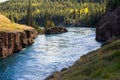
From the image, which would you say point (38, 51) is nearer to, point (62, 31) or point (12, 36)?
point (12, 36)

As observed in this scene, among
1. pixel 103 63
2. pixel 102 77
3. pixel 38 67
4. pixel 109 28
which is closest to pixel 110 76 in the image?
pixel 102 77

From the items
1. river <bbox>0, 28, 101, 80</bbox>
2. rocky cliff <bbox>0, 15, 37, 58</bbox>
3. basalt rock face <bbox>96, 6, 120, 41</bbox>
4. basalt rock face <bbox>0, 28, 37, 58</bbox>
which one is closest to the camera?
river <bbox>0, 28, 101, 80</bbox>

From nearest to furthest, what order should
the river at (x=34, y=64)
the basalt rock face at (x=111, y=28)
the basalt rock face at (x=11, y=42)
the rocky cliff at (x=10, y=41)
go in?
the river at (x=34, y=64) < the basalt rock face at (x=11, y=42) < the rocky cliff at (x=10, y=41) < the basalt rock face at (x=111, y=28)

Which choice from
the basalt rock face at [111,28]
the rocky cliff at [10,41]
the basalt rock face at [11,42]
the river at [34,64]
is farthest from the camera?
the basalt rock face at [111,28]

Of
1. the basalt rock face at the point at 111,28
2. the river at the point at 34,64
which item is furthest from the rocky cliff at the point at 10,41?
the basalt rock face at the point at 111,28

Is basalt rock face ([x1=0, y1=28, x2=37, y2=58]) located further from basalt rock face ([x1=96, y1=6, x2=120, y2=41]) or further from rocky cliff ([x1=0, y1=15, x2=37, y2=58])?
basalt rock face ([x1=96, y1=6, x2=120, y2=41])

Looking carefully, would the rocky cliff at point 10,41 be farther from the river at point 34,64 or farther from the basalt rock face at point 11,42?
the river at point 34,64

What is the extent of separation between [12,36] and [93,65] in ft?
170

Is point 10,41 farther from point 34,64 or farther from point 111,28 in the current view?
point 111,28

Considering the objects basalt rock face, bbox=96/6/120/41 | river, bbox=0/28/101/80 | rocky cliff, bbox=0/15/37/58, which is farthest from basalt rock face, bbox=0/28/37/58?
basalt rock face, bbox=96/6/120/41

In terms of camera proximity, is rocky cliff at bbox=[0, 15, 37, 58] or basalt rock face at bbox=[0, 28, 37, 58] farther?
rocky cliff at bbox=[0, 15, 37, 58]

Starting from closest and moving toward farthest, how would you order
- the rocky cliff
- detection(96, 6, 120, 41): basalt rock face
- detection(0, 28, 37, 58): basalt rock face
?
detection(0, 28, 37, 58): basalt rock face
the rocky cliff
detection(96, 6, 120, 41): basalt rock face

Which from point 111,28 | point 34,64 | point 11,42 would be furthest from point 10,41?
point 111,28

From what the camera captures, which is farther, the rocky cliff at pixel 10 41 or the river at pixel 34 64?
the rocky cliff at pixel 10 41
